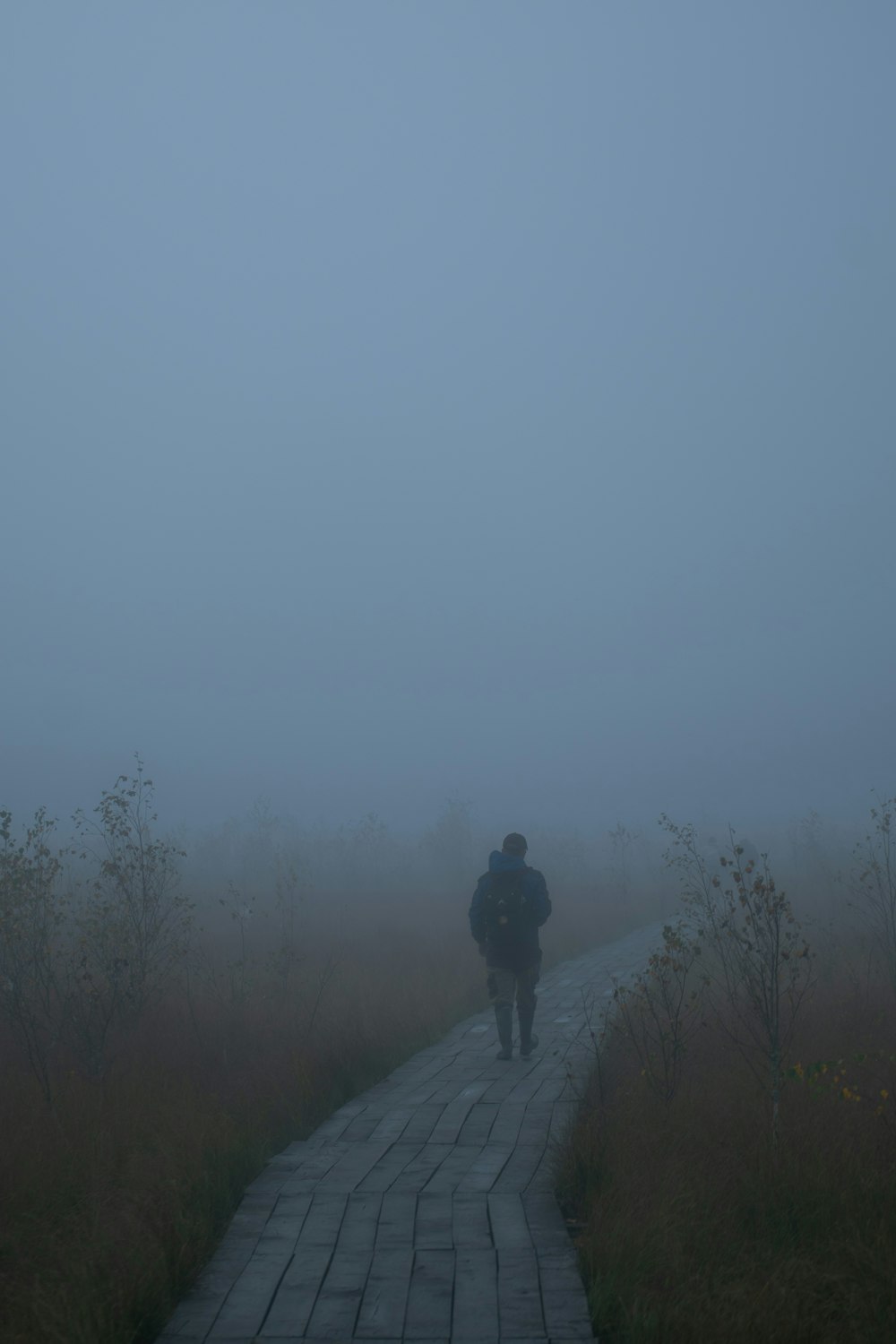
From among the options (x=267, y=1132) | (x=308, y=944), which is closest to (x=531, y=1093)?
(x=267, y=1132)

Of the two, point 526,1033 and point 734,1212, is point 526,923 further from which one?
point 734,1212

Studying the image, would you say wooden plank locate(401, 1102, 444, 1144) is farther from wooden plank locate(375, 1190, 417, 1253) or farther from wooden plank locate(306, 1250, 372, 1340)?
wooden plank locate(306, 1250, 372, 1340)

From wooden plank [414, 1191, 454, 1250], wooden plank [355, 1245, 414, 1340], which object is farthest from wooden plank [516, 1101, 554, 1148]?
wooden plank [355, 1245, 414, 1340]

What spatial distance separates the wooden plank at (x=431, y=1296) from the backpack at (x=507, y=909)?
16.2 ft

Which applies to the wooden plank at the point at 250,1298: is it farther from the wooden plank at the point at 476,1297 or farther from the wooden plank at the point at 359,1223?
the wooden plank at the point at 476,1297

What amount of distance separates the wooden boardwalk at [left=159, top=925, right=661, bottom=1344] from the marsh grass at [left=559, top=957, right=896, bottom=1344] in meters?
0.22

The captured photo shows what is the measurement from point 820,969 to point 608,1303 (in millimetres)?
9748

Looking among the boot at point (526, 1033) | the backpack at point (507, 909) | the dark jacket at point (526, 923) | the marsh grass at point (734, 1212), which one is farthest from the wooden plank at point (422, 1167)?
the backpack at point (507, 909)

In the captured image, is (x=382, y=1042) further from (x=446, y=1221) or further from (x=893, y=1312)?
(x=893, y=1312)

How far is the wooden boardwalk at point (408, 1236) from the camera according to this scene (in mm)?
4043

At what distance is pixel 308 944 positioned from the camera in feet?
65.4

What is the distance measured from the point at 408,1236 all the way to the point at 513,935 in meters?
4.80

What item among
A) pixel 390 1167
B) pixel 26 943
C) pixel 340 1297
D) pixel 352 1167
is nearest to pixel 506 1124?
pixel 390 1167

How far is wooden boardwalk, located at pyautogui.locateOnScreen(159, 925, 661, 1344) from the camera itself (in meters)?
4.04
